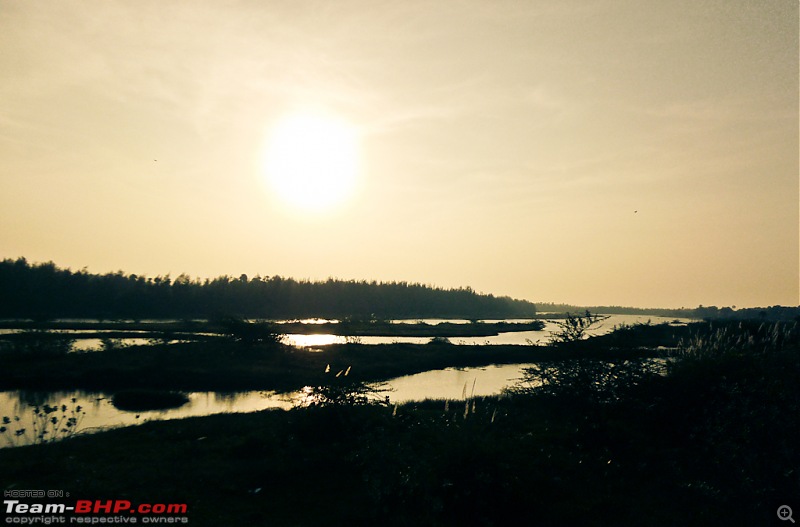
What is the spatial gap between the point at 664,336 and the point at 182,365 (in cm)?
7207

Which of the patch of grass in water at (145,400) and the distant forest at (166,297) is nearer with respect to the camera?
the patch of grass in water at (145,400)

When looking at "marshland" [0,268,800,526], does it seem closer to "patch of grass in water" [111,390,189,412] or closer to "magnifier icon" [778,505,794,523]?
"magnifier icon" [778,505,794,523]

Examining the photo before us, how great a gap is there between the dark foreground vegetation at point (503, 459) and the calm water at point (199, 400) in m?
3.20

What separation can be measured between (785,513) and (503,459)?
17.7ft

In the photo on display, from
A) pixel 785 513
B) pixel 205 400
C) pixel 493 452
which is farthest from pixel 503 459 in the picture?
pixel 205 400

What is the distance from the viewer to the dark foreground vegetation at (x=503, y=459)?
Answer: 10.2m

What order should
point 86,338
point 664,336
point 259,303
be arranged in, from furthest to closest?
point 259,303 → point 664,336 → point 86,338

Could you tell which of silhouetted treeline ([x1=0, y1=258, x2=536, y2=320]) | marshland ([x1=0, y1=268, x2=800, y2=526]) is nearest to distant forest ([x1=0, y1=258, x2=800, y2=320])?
silhouetted treeline ([x1=0, y1=258, x2=536, y2=320])

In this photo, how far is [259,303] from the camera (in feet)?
472

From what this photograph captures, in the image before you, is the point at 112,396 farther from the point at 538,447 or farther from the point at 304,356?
the point at 538,447

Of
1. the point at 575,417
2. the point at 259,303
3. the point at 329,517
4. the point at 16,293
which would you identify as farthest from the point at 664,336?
the point at 16,293

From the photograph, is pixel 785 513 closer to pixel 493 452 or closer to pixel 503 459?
pixel 503 459

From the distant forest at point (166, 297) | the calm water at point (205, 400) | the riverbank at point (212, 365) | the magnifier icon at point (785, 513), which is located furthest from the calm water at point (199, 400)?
the distant forest at point (166, 297)

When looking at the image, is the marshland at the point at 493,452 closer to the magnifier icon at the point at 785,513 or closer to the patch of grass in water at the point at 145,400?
the magnifier icon at the point at 785,513
